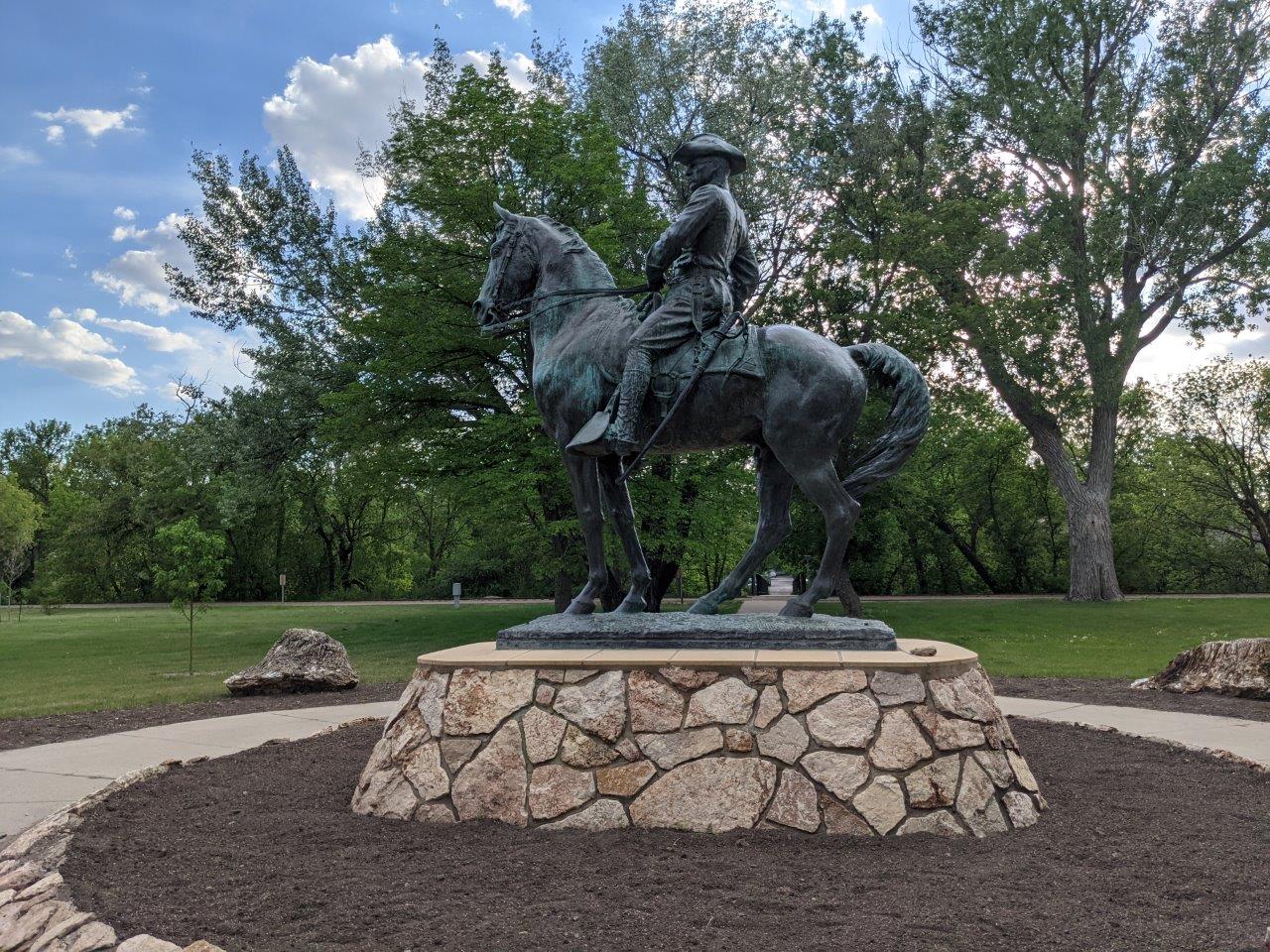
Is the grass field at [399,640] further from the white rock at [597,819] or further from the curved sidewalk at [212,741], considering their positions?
the white rock at [597,819]

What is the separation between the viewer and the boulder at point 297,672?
11.6 m

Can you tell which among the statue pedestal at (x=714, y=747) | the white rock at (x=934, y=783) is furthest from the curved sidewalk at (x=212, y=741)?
the white rock at (x=934, y=783)

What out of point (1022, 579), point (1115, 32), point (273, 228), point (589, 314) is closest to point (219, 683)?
point (589, 314)

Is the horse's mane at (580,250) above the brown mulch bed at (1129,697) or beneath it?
above

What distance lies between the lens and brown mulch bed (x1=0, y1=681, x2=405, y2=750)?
8.90 m

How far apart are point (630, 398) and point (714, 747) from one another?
6.93ft

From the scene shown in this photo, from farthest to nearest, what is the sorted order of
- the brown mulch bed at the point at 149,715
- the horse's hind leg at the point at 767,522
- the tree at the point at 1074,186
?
1. the tree at the point at 1074,186
2. the brown mulch bed at the point at 149,715
3. the horse's hind leg at the point at 767,522

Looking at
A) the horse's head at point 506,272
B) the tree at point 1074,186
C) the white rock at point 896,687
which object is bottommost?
the white rock at point 896,687

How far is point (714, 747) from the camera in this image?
496 centimetres

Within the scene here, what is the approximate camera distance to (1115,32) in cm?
2483

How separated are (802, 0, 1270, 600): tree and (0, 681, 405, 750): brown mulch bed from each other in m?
15.1

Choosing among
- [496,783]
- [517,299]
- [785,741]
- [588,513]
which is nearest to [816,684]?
[785,741]

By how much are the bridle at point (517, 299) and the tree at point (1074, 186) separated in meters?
16.0

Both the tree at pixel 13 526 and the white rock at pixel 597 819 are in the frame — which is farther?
the tree at pixel 13 526
